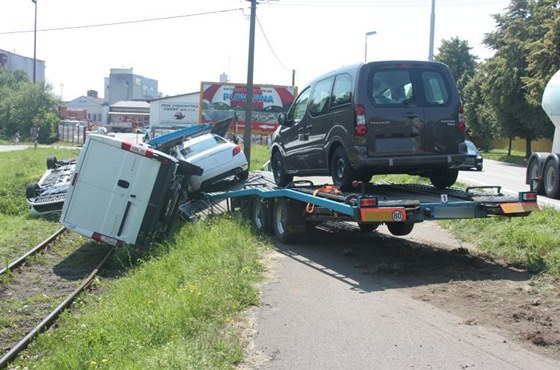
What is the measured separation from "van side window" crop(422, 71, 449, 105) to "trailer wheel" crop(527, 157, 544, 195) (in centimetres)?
837

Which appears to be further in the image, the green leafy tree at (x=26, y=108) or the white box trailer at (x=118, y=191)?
the green leafy tree at (x=26, y=108)

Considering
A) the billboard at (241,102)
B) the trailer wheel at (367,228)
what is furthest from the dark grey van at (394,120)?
the billboard at (241,102)

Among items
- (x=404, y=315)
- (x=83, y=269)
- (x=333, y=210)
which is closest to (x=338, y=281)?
(x=333, y=210)

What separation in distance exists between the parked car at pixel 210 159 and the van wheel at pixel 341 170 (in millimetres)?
6299

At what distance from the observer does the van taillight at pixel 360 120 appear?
352 inches

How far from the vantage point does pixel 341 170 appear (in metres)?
9.76

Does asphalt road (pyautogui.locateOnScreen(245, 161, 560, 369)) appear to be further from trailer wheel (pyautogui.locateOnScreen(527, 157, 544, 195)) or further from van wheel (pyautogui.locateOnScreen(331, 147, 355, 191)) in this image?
trailer wheel (pyautogui.locateOnScreen(527, 157, 544, 195))

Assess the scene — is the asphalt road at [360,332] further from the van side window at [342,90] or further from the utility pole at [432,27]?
the utility pole at [432,27]

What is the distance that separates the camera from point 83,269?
523 inches

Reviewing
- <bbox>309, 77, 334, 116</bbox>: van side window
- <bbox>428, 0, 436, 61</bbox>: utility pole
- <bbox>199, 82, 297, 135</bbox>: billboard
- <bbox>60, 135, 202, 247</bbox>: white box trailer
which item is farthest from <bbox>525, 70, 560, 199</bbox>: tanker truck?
<bbox>199, 82, 297, 135</bbox>: billboard

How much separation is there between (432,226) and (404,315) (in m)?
6.34

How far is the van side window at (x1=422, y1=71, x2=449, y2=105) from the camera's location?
923 cm

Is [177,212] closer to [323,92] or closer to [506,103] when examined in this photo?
[323,92]

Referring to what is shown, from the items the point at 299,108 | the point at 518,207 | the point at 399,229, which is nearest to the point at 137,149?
the point at 299,108
